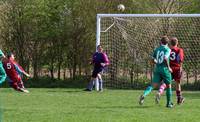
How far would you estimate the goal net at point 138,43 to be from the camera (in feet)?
83.8

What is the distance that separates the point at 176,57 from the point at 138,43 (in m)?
10.9

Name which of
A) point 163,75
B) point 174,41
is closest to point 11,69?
point 174,41

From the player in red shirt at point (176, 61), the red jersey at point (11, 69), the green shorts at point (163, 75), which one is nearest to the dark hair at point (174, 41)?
the player in red shirt at point (176, 61)

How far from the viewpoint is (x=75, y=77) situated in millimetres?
29750

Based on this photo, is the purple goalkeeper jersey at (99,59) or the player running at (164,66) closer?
the player running at (164,66)

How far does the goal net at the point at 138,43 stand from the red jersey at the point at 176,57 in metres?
9.91

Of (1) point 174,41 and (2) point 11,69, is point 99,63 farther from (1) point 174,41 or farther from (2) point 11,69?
(1) point 174,41

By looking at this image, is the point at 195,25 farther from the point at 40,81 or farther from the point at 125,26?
the point at 40,81

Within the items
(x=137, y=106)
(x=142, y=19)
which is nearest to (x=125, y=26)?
(x=142, y=19)

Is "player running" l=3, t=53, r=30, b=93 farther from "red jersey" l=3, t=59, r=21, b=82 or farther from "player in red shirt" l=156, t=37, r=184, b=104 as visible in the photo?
"player in red shirt" l=156, t=37, r=184, b=104

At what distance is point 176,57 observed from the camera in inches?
587

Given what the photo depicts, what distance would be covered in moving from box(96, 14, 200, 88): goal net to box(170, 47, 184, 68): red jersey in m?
9.91

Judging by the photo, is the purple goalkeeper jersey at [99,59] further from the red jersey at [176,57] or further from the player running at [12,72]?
the red jersey at [176,57]

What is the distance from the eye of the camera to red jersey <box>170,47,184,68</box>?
48.8ft
